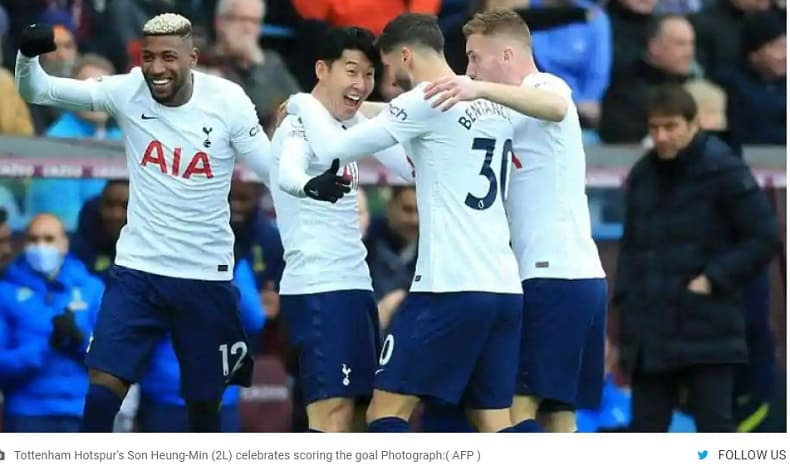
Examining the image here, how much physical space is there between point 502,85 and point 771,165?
3439 millimetres

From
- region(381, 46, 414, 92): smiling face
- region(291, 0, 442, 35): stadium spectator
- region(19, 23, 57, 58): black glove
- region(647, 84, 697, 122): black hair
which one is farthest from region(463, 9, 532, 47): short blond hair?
region(291, 0, 442, 35): stadium spectator

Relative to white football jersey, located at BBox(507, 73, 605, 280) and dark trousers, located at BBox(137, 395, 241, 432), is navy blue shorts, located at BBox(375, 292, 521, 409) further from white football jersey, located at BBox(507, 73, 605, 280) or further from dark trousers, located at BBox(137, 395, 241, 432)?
dark trousers, located at BBox(137, 395, 241, 432)

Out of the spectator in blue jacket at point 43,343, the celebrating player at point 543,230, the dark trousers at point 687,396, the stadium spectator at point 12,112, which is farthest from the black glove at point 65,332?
the dark trousers at point 687,396

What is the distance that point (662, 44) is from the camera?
1323cm

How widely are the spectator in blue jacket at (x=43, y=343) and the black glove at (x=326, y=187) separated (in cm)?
220

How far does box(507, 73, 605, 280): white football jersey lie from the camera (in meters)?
9.76

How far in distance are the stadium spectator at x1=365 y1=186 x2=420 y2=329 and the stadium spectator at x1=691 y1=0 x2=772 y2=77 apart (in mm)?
2627

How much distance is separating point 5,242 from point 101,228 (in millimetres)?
467

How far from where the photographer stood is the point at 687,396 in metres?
11.4

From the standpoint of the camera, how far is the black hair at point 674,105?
11500 millimetres

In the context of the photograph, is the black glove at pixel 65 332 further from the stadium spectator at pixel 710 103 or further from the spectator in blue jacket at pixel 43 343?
the stadium spectator at pixel 710 103

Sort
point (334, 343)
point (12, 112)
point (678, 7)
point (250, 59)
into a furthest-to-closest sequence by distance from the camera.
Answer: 1. point (678, 7)
2. point (250, 59)
3. point (12, 112)
4. point (334, 343)

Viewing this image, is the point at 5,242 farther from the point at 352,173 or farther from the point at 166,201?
the point at 352,173

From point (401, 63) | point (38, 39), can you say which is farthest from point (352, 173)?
point (38, 39)
